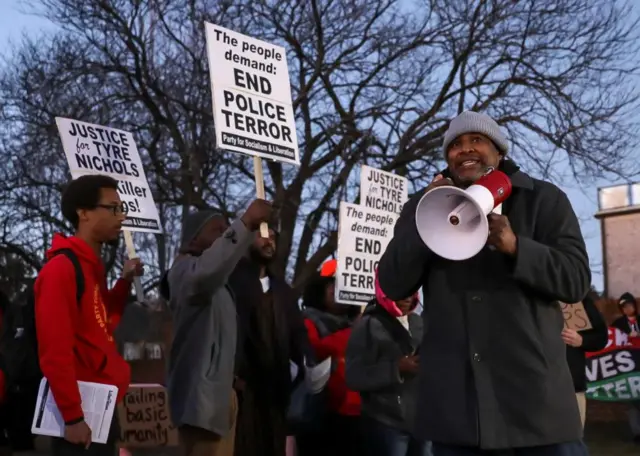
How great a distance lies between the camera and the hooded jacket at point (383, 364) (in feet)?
17.7

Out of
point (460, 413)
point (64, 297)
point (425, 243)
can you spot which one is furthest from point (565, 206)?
point (64, 297)

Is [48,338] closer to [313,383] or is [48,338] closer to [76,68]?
[313,383]

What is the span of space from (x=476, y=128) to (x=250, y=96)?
2521mm

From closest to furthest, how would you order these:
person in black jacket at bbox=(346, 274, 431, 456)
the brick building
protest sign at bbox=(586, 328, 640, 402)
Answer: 1. person in black jacket at bbox=(346, 274, 431, 456)
2. protest sign at bbox=(586, 328, 640, 402)
3. the brick building

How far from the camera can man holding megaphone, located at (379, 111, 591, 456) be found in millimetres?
2873

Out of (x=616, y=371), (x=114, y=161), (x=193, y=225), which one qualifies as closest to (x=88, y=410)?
(x=193, y=225)

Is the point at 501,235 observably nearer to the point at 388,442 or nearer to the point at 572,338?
the point at 388,442

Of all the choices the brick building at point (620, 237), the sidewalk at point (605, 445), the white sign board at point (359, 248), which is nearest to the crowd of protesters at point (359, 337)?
the white sign board at point (359, 248)

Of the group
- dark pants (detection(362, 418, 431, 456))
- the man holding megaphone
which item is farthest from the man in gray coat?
the man holding megaphone

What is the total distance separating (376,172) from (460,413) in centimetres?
526

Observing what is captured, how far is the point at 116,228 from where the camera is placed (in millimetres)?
4371

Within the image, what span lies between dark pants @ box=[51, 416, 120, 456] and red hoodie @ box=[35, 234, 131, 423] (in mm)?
142

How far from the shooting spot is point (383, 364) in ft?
17.6

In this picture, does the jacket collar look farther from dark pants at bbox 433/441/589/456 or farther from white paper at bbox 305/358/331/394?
white paper at bbox 305/358/331/394
